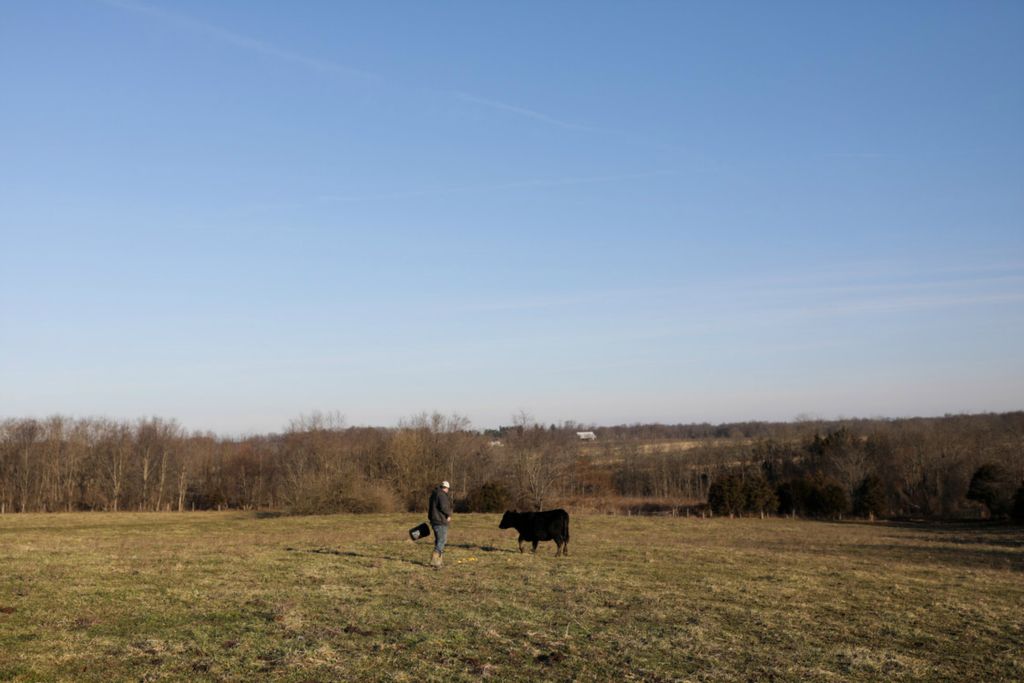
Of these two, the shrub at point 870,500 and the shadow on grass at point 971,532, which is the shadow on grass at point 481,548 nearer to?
the shadow on grass at point 971,532

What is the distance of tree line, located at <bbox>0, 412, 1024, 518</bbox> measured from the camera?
54.5m

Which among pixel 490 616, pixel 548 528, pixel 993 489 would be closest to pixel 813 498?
pixel 993 489

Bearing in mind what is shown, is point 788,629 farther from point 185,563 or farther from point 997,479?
point 997,479

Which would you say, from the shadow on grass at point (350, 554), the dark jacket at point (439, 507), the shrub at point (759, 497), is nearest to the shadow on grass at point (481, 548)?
the shadow on grass at point (350, 554)

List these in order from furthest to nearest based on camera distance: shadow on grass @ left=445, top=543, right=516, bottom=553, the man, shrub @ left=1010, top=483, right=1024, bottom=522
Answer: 1. shrub @ left=1010, top=483, right=1024, bottom=522
2. shadow on grass @ left=445, top=543, right=516, bottom=553
3. the man

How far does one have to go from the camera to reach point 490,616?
11703 mm

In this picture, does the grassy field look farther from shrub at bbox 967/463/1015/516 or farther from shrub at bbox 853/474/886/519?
shrub at bbox 853/474/886/519

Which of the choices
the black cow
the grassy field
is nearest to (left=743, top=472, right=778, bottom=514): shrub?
the grassy field

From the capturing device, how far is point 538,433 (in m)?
59.6

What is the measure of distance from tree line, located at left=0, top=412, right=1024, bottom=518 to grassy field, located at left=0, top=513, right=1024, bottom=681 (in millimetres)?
31775

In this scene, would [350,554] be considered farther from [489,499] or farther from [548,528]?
[489,499]

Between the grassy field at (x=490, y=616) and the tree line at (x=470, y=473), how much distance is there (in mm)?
31775

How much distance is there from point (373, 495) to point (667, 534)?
944 inches

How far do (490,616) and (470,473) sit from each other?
59784 millimetres
